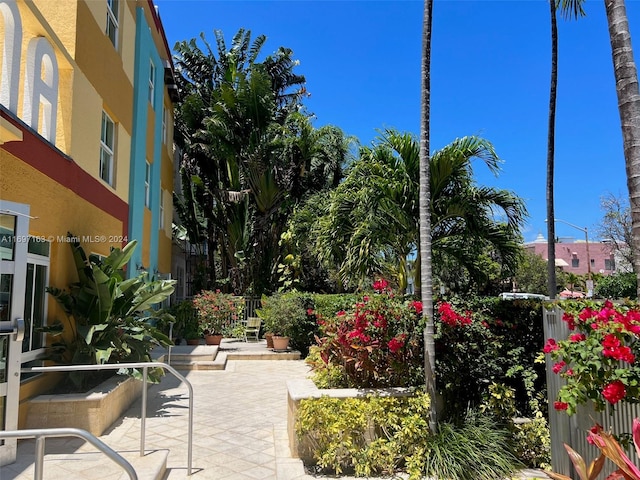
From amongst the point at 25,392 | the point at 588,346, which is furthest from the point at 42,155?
the point at 588,346

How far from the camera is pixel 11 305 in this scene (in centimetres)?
520

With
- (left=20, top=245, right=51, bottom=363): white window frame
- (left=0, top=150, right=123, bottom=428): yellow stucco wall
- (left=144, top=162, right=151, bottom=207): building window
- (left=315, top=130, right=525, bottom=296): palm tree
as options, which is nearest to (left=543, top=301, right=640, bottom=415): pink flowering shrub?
(left=315, top=130, right=525, bottom=296): palm tree

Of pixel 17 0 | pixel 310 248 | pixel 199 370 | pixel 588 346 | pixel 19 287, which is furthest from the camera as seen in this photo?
pixel 310 248

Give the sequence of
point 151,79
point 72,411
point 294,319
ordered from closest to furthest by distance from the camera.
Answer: point 72,411 < point 294,319 < point 151,79

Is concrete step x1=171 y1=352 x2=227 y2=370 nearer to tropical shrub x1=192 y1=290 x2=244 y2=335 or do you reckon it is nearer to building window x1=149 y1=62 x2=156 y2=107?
tropical shrub x1=192 y1=290 x2=244 y2=335

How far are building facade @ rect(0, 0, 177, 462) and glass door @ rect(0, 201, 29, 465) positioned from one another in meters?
0.01

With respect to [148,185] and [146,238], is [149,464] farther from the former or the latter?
[148,185]

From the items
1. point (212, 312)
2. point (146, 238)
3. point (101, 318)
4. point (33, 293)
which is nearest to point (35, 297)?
point (33, 293)

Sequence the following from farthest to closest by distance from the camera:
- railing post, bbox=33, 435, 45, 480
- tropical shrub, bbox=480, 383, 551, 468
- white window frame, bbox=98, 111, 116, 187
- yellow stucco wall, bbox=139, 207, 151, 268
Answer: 1. yellow stucco wall, bbox=139, 207, 151, 268
2. white window frame, bbox=98, 111, 116, 187
3. tropical shrub, bbox=480, 383, 551, 468
4. railing post, bbox=33, 435, 45, 480

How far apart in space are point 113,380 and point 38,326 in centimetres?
138

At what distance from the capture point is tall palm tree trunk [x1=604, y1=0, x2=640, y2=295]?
395 centimetres

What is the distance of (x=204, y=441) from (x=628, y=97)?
6079 millimetres

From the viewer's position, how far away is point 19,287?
528 cm

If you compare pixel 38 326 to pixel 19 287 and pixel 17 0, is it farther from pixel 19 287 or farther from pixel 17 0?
pixel 17 0
